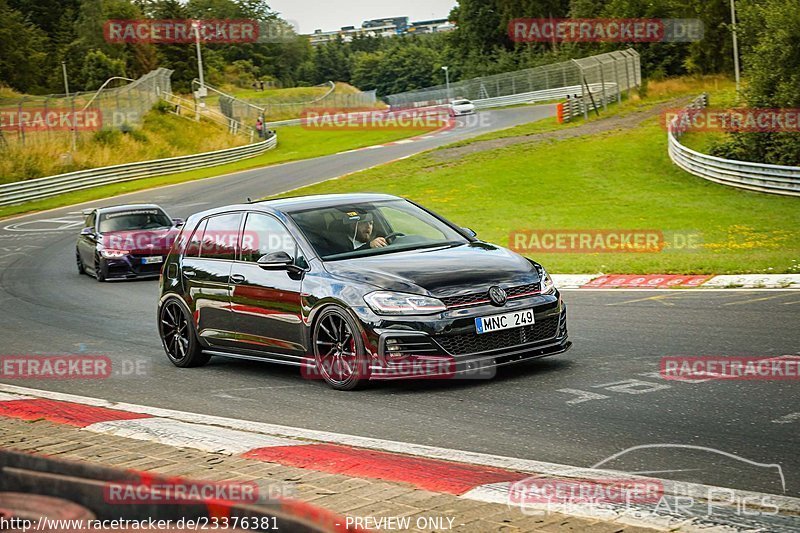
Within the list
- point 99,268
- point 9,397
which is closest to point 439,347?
point 9,397

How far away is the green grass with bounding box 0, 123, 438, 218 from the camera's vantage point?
42.4 meters

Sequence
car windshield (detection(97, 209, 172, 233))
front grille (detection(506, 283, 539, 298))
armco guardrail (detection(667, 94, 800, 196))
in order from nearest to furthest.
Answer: front grille (detection(506, 283, 539, 298))
car windshield (detection(97, 209, 172, 233))
armco guardrail (detection(667, 94, 800, 196))

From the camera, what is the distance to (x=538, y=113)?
210 feet

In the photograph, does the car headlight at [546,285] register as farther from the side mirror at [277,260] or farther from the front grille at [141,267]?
the front grille at [141,267]

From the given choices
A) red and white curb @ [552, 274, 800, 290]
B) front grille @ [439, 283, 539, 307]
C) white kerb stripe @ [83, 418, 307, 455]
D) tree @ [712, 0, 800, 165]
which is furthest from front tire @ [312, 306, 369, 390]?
tree @ [712, 0, 800, 165]

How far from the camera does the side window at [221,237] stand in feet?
34.1

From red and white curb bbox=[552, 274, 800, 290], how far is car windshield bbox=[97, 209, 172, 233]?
33.2 feet

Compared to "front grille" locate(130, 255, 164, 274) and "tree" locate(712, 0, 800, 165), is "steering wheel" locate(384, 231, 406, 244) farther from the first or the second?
"tree" locate(712, 0, 800, 165)

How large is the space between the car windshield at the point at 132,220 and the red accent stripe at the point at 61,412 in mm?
14379

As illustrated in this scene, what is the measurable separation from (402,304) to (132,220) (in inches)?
630

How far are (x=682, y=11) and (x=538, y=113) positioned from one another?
17323 mm

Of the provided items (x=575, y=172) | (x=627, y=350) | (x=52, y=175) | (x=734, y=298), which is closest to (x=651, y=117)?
(x=575, y=172)

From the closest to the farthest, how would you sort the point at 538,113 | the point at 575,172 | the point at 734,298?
the point at 734,298 < the point at 575,172 < the point at 538,113

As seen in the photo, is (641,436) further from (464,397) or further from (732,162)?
(732,162)
